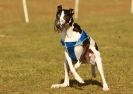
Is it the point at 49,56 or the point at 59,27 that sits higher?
the point at 59,27

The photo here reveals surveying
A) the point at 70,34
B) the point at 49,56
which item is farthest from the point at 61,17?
the point at 49,56

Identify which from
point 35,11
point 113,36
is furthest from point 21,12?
point 113,36

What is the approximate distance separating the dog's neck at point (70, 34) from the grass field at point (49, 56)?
108 cm

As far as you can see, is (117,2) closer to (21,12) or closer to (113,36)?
(21,12)

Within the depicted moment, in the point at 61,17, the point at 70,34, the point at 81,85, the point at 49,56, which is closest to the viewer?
the point at 61,17

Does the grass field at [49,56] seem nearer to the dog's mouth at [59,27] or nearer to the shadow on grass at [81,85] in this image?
the shadow on grass at [81,85]

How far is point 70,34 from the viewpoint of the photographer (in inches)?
375

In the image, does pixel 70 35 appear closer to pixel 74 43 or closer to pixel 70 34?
pixel 70 34

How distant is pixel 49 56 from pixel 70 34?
20.3 ft

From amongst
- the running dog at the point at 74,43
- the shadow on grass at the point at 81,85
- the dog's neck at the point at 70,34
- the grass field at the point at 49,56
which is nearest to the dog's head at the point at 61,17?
the running dog at the point at 74,43

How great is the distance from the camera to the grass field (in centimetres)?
1053

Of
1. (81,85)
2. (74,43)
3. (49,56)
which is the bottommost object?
(49,56)

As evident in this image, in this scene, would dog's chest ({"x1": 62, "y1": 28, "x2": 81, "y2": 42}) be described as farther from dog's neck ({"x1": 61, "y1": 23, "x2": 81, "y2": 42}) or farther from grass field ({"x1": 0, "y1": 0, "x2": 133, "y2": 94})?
Answer: grass field ({"x1": 0, "y1": 0, "x2": 133, "y2": 94})

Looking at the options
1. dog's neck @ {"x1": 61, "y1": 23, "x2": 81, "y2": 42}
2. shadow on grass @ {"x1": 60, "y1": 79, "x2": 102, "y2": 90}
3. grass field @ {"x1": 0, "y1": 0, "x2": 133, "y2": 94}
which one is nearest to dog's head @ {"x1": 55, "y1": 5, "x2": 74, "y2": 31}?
dog's neck @ {"x1": 61, "y1": 23, "x2": 81, "y2": 42}
